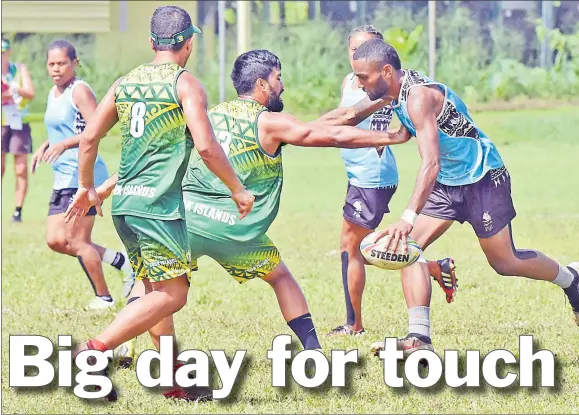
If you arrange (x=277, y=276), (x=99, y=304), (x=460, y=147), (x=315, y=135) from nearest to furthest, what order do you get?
(x=315, y=135), (x=277, y=276), (x=460, y=147), (x=99, y=304)

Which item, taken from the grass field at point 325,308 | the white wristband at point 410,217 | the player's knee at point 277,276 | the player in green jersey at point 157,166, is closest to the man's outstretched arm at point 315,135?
the white wristband at point 410,217

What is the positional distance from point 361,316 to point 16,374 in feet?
9.44

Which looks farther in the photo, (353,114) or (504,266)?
(504,266)

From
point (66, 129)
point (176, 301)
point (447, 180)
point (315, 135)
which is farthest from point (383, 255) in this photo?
point (66, 129)

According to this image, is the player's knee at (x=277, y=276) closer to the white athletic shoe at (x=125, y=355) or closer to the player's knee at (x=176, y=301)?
the player's knee at (x=176, y=301)

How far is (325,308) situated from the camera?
1038 centimetres

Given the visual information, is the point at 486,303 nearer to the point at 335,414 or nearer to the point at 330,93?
the point at 335,414

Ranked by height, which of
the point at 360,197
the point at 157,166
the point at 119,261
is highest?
the point at 157,166

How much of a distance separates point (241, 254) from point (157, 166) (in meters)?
0.80

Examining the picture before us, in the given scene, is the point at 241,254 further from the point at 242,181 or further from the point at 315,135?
the point at 315,135

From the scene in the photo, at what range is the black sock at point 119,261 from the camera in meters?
10.7

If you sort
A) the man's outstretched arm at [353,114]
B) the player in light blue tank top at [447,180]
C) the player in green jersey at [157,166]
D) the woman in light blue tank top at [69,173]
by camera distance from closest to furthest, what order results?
the player in green jersey at [157,166] < the player in light blue tank top at [447,180] < the man's outstretched arm at [353,114] < the woman in light blue tank top at [69,173]

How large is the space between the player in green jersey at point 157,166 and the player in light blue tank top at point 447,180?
116 centimetres

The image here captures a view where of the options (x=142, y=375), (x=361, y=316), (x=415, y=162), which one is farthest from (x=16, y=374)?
(x=415, y=162)
